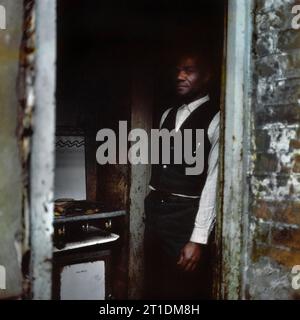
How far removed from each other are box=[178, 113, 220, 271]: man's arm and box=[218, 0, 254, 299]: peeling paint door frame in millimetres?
600

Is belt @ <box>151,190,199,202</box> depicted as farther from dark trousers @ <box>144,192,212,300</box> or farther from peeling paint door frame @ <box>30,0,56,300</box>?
peeling paint door frame @ <box>30,0,56,300</box>

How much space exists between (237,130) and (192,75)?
1.08 meters

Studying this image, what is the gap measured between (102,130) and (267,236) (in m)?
2.00

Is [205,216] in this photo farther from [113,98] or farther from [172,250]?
[113,98]

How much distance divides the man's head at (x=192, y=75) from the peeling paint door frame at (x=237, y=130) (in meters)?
0.95

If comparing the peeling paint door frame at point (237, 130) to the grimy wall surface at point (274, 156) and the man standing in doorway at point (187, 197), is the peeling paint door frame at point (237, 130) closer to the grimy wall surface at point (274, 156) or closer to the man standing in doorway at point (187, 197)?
the grimy wall surface at point (274, 156)

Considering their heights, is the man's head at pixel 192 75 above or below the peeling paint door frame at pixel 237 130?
above

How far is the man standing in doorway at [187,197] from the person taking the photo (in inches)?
97.3

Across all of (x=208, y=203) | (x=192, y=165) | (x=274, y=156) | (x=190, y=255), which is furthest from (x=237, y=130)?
(x=190, y=255)

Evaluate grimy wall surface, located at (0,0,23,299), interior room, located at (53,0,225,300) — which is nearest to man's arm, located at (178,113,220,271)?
interior room, located at (53,0,225,300)

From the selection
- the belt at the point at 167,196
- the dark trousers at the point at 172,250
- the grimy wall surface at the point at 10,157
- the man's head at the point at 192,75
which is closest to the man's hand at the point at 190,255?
the dark trousers at the point at 172,250

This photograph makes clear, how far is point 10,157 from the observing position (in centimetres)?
121

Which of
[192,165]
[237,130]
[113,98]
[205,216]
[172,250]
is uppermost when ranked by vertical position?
[113,98]
